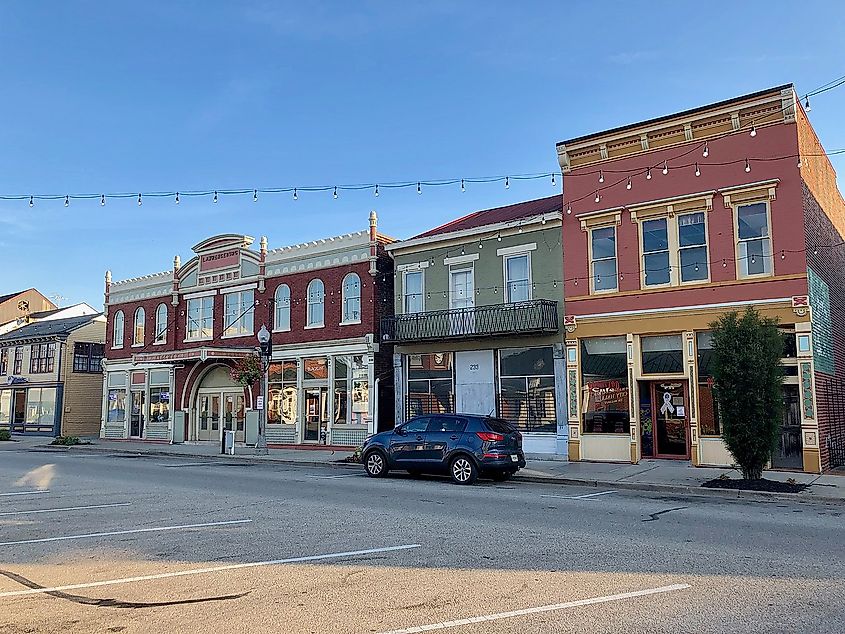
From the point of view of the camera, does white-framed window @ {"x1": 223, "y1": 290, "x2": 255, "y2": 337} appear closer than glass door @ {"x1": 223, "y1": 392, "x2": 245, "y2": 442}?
Yes

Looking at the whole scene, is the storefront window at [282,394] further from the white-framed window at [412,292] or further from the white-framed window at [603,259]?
the white-framed window at [603,259]

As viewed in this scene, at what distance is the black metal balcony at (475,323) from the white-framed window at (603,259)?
1.44 m

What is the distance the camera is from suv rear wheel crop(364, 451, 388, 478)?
1730 centimetres

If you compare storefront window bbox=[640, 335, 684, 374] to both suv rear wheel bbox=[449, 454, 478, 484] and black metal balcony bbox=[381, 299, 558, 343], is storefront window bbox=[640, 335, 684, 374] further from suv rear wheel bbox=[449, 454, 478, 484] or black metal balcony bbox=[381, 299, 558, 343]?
suv rear wheel bbox=[449, 454, 478, 484]

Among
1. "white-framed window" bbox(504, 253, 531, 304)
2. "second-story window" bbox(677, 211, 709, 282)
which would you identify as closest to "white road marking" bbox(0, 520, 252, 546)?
"white-framed window" bbox(504, 253, 531, 304)

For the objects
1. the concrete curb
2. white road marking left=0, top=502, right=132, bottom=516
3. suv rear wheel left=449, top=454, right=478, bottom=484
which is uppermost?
suv rear wheel left=449, top=454, right=478, bottom=484

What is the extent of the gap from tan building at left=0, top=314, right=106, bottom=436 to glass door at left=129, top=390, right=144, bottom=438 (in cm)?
679

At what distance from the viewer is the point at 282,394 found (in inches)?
1125

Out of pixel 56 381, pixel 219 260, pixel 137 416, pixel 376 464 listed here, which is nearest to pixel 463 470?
pixel 376 464

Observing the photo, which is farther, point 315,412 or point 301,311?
point 301,311

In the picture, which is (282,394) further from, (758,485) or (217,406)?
(758,485)

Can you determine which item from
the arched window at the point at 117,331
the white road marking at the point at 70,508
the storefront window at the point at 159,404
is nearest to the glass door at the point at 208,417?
the storefront window at the point at 159,404

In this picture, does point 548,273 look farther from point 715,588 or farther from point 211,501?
point 715,588

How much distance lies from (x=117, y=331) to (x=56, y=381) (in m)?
6.54
